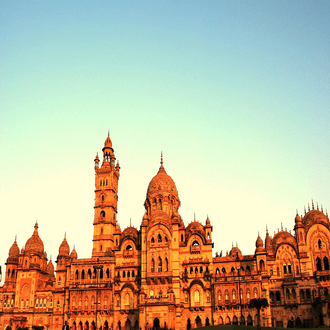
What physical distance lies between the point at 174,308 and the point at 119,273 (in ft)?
39.0

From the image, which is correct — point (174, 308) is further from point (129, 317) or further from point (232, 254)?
point (232, 254)

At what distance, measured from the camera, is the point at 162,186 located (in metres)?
80.4

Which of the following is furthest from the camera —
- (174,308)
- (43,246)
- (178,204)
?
(43,246)

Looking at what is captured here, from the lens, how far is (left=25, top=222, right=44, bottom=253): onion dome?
276ft

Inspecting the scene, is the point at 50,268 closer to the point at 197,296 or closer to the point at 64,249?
the point at 64,249

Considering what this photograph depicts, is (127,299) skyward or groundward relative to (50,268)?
groundward

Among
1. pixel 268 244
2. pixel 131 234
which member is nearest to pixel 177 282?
pixel 131 234

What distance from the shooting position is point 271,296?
69500 mm

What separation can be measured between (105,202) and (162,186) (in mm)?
11268

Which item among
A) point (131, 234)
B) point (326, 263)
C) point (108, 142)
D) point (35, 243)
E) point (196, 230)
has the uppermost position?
point (108, 142)

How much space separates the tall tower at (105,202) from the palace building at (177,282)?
267mm

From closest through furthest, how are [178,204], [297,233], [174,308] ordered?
[174,308], [297,233], [178,204]

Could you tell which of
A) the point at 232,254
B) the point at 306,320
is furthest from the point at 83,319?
Answer: the point at 306,320

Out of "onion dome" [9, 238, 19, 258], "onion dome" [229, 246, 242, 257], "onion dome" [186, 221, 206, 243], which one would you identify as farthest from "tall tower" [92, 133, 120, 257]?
"onion dome" [229, 246, 242, 257]
